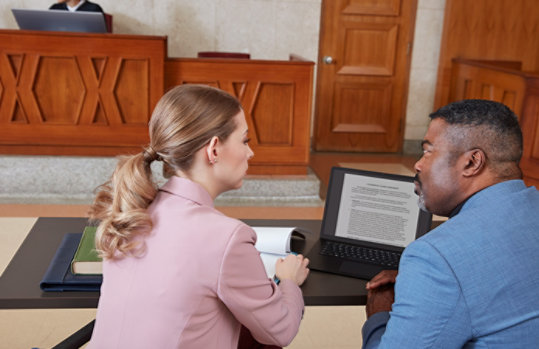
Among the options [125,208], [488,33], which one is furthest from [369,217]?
[488,33]

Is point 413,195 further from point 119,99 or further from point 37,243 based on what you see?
point 119,99

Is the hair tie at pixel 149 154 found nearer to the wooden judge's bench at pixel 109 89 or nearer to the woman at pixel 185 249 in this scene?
the woman at pixel 185 249

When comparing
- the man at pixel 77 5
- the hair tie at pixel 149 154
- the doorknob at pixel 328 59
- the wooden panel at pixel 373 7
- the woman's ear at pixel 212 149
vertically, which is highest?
the wooden panel at pixel 373 7

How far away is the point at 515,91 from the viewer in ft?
17.6

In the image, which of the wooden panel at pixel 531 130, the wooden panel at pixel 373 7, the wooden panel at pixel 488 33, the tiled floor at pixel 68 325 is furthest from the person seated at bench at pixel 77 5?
the wooden panel at pixel 531 130

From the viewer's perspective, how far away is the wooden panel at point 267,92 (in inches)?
185

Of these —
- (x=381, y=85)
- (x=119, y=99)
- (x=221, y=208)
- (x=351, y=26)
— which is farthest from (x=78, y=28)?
(x=381, y=85)

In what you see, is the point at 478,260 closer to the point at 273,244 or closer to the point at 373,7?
the point at 273,244

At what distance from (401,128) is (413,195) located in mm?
5004

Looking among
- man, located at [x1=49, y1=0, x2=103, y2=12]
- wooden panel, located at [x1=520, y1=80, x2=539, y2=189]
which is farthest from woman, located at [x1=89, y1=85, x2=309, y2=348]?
man, located at [x1=49, y1=0, x2=103, y2=12]

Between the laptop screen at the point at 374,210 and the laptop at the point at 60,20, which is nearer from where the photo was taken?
the laptop screen at the point at 374,210

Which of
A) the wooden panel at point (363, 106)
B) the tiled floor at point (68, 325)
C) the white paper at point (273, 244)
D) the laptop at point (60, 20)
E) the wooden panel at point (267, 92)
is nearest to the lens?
the white paper at point (273, 244)

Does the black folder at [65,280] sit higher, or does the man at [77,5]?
the man at [77,5]

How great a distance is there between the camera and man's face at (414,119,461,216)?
1371 mm
